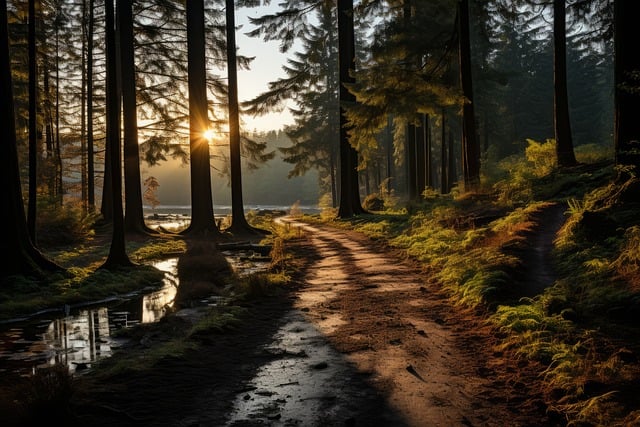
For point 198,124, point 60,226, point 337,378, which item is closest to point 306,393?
point 337,378

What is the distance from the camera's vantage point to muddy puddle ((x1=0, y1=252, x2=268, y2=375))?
5.69 metres

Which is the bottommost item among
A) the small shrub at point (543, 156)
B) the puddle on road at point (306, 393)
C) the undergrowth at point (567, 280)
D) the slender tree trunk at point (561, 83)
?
the puddle on road at point (306, 393)

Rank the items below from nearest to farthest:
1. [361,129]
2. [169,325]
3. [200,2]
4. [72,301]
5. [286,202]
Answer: [169,325], [72,301], [361,129], [200,2], [286,202]

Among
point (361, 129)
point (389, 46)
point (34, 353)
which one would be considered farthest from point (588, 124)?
point (34, 353)

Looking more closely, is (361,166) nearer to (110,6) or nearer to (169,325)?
(110,6)

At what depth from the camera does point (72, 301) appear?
9.25 metres

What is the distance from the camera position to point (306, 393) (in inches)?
176

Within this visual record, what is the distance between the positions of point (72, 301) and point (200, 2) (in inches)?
561

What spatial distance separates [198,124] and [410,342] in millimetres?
15741

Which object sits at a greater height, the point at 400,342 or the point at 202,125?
the point at 202,125

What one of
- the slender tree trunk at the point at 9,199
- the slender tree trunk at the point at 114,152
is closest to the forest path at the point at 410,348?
the slender tree trunk at the point at 114,152

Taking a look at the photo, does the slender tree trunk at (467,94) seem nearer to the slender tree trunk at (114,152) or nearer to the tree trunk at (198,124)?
the tree trunk at (198,124)

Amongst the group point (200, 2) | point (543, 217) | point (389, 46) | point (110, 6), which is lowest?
point (543, 217)

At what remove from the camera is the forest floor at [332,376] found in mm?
3957
